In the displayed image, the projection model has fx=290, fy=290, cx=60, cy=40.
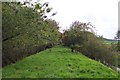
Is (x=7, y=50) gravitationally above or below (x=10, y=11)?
below

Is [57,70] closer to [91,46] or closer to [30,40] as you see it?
[30,40]

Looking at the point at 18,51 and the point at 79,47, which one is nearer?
the point at 18,51

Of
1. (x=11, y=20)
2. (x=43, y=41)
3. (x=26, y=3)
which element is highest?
(x=26, y=3)

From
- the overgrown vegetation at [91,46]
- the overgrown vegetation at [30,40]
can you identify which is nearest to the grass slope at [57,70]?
the overgrown vegetation at [30,40]

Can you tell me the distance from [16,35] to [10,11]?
2282 mm

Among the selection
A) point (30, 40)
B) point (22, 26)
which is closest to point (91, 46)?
point (30, 40)

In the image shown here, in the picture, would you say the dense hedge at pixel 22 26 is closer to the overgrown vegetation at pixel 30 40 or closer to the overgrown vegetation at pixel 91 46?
the overgrown vegetation at pixel 30 40

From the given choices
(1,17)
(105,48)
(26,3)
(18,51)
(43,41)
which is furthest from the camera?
(105,48)

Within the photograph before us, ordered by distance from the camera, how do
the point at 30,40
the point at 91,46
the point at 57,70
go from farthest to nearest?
the point at 91,46, the point at 30,40, the point at 57,70

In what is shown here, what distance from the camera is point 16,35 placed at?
22844mm

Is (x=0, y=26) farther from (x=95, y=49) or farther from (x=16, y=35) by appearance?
(x=95, y=49)

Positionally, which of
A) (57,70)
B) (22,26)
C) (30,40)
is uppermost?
(22,26)

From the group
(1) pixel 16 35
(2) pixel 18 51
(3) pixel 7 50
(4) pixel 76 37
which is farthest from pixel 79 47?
(1) pixel 16 35

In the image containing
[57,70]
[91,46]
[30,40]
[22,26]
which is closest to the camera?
[57,70]
